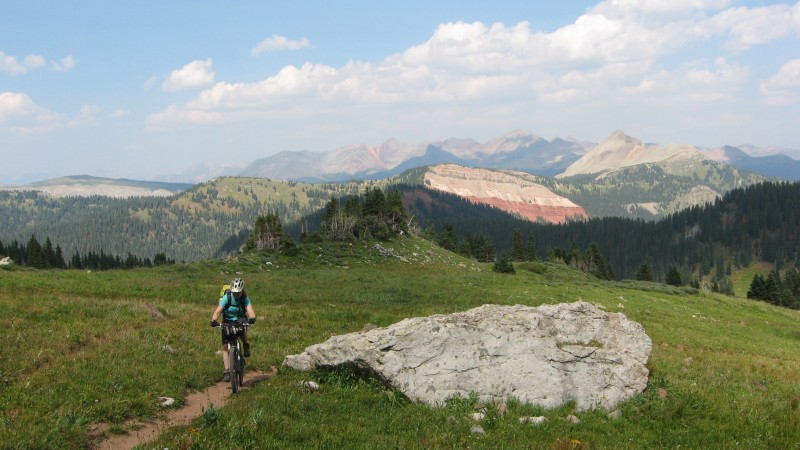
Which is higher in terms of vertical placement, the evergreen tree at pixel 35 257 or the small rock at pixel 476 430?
the small rock at pixel 476 430

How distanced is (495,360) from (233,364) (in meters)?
7.68

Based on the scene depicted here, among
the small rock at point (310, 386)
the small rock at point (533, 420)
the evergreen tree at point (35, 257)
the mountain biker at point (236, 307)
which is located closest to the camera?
the small rock at point (533, 420)

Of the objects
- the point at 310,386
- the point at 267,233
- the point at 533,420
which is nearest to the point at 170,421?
the point at 310,386

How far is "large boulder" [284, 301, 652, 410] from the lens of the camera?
522 inches

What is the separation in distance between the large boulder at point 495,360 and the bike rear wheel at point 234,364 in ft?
7.49

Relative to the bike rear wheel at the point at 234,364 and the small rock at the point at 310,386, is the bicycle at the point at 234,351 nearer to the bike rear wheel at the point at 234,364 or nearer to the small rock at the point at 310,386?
the bike rear wheel at the point at 234,364

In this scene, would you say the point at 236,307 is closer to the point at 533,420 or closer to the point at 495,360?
the point at 495,360

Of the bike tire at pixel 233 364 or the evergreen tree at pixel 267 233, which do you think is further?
Result: the evergreen tree at pixel 267 233

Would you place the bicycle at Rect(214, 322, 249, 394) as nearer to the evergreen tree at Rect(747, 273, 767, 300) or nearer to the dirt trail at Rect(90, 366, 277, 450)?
the dirt trail at Rect(90, 366, 277, 450)

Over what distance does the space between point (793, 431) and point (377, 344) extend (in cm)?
1103

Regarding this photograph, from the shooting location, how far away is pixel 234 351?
43.7 ft

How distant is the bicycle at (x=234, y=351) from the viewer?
13177 millimetres

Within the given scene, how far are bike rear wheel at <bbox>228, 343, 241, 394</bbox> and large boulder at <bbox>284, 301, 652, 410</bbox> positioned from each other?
2.28m

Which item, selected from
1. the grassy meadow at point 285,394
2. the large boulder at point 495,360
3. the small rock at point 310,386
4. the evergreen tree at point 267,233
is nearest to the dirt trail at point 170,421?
the grassy meadow at point 285,394
